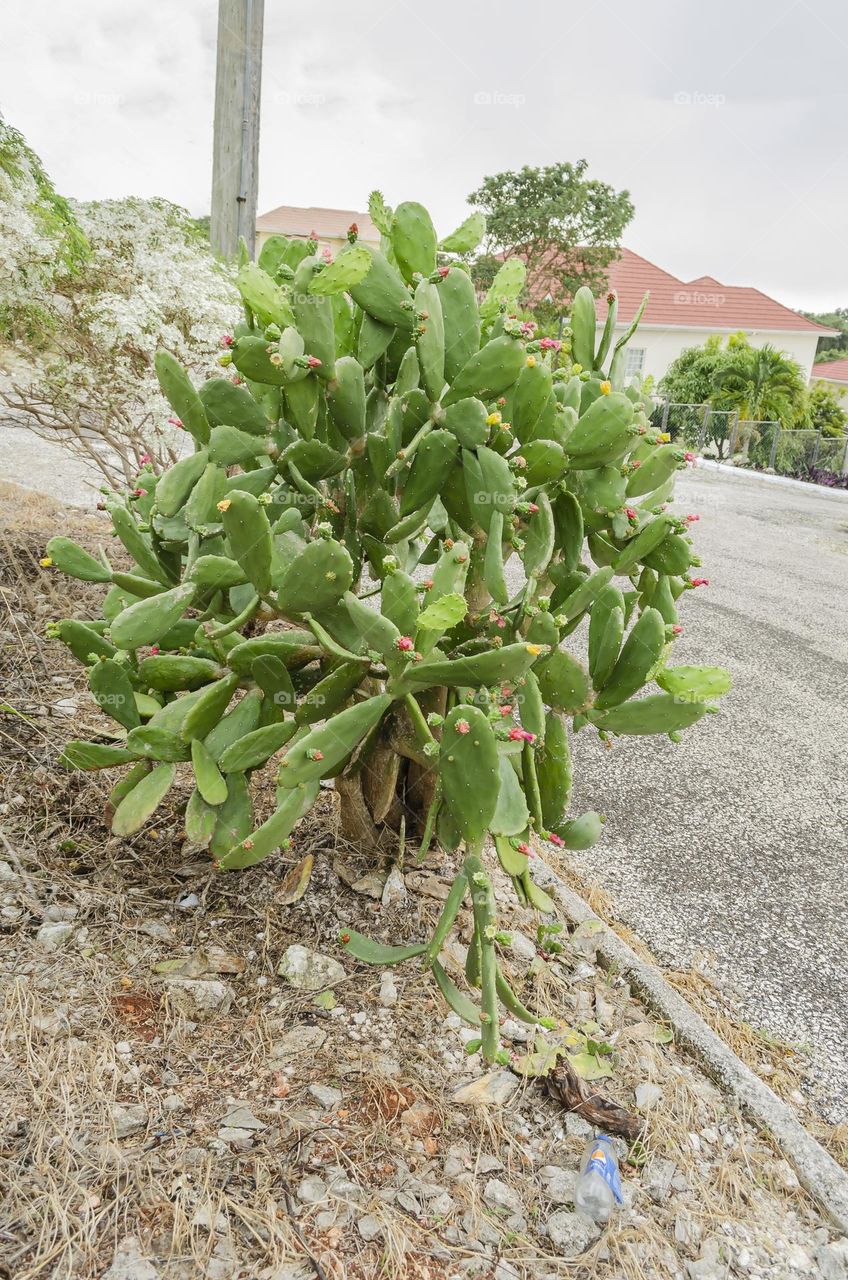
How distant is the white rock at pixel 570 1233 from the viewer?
141cm

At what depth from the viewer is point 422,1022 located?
6.01ft

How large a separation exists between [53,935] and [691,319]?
2551 cm

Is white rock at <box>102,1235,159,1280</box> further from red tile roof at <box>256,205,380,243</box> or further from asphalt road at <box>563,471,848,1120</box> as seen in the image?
red tile roof at <box>256,205,380,243</box>

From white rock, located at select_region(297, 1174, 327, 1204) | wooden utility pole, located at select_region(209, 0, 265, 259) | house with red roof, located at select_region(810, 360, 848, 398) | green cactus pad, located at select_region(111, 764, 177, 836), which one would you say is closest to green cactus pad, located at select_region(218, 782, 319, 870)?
green cactus pad, located at select_region(111, 764, 177, 836)

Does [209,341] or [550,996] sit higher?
[209,341]

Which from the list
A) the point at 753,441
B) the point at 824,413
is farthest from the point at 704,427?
the point at 824,413

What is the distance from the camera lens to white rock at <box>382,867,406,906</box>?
2.14 metres

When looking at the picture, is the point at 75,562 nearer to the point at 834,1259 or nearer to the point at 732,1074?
the point at 732,1074

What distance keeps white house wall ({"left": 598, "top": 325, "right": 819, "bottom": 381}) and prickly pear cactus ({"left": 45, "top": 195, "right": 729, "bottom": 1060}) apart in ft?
79.4

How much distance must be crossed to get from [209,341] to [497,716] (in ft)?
10.0

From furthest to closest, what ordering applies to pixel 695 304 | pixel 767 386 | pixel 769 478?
pixel 695 304, pixel 767 386, pixel 769 478

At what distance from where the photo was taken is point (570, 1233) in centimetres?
142

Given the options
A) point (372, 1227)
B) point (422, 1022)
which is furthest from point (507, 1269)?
point (422, 1022)

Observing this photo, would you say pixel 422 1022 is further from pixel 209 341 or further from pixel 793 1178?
pixel 209 341
